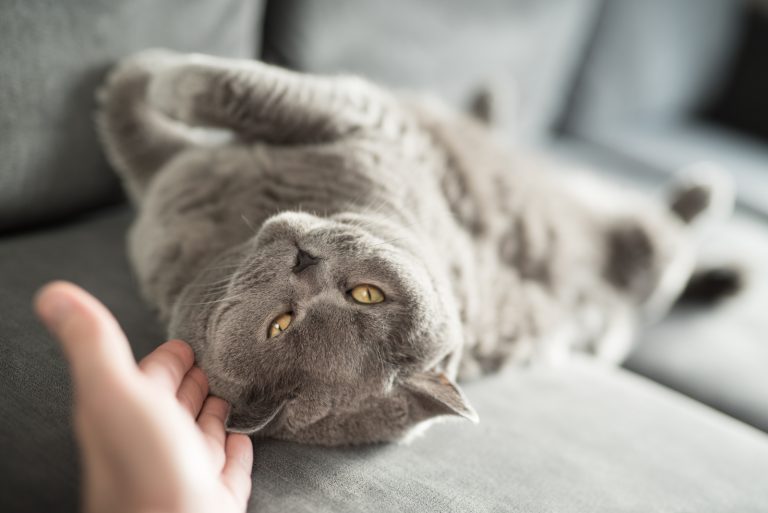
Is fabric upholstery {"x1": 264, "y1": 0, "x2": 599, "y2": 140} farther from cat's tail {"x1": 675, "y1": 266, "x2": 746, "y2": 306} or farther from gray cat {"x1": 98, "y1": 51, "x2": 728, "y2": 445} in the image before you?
cat's tail {"x1": 675, "y1": 266, "x2": 746, "y2": 306}

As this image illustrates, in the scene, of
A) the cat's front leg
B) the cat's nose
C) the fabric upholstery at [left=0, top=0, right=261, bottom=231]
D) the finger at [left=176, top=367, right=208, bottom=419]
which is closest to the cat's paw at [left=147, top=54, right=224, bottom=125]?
the cat's front leg

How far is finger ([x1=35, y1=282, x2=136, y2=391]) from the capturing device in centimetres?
67

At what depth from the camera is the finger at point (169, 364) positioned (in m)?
0.87

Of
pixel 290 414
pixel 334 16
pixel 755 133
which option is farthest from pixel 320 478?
pixel 755 133

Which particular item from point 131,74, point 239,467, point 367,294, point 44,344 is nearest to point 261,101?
point 131,74

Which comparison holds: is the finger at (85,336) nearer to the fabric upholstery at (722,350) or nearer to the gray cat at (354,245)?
the gray cat at (354,245)

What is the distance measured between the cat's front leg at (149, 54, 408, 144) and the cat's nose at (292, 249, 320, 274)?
42 centimetres

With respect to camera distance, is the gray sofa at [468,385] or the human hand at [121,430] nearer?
the human hand at [121,430]

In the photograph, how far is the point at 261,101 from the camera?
126 cm

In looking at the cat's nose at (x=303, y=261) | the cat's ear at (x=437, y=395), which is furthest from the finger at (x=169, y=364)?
the cat's ear at (x=437, y=395)

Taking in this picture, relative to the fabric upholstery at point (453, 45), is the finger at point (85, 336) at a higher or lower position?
lower

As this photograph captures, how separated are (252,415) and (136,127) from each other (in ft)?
2.59

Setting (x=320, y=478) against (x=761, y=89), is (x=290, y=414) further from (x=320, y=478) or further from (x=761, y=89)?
(x=761, y=89)

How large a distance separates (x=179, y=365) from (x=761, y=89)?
331 centimetres
